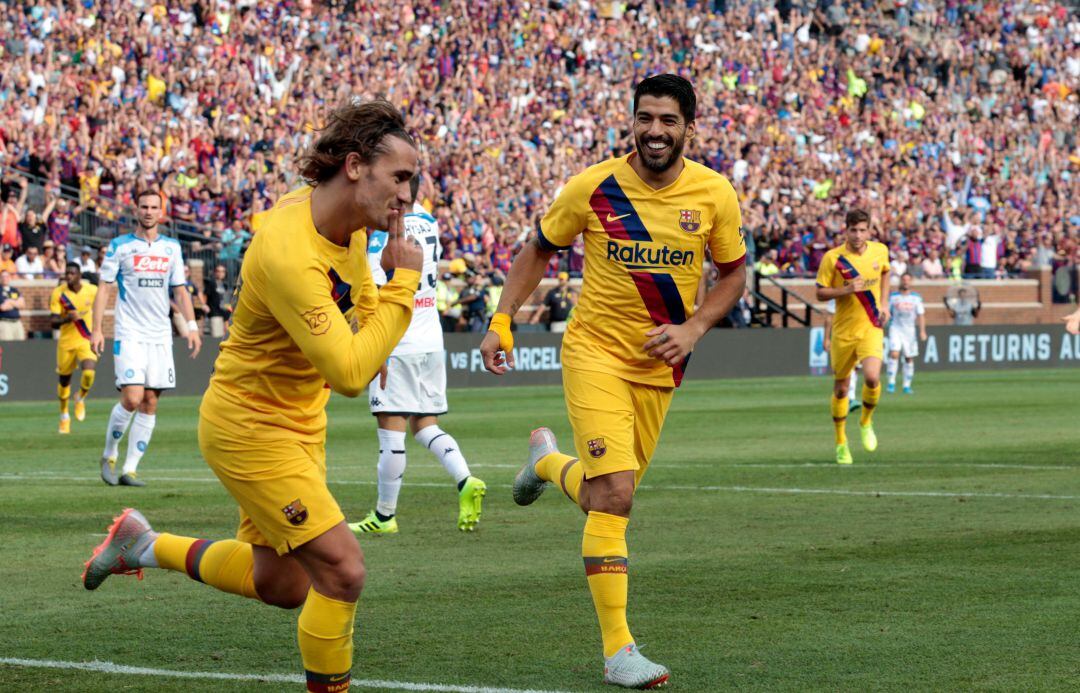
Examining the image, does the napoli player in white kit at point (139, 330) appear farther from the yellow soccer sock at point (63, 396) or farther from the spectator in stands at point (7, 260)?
the spectator in stands at point (7, 260)

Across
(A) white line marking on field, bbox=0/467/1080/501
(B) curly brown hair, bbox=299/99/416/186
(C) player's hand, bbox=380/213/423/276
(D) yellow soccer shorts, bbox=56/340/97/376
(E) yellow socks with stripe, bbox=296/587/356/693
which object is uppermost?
(B) curly brown hair, bbox=299/99/416/186

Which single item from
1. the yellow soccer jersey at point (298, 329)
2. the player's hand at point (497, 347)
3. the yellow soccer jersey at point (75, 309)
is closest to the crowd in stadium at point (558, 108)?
the yellow soccer jersey at point (75, 309)

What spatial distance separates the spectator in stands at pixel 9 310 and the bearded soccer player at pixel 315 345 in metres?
23.6

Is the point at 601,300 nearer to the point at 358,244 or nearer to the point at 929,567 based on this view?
the point at 358,244

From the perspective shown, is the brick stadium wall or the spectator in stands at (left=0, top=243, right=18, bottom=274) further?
the brick stadium wall

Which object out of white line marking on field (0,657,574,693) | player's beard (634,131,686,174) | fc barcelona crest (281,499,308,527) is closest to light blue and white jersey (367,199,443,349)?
player's beard (634,131,686,174)

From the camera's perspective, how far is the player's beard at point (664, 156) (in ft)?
24.5

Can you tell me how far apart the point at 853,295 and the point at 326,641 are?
42.5ft

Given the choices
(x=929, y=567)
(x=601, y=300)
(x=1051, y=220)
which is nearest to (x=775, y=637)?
(x=601, y=300)

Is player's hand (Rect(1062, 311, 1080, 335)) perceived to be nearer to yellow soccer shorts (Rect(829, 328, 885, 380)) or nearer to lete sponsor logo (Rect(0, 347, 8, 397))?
yellow soccer shorts (Rect(829, 328, 885, 380))

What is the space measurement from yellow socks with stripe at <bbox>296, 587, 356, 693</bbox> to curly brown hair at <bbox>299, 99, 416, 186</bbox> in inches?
54.0

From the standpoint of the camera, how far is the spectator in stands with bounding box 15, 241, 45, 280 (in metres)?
29.0

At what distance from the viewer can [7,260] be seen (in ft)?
95.1

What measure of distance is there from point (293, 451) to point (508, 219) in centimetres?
3077
